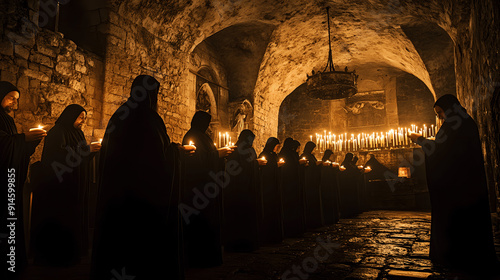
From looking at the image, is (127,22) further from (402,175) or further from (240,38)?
(402,175)

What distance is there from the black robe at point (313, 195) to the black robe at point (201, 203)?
3.24m

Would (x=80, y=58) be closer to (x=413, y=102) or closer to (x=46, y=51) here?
(x=46, y=51)

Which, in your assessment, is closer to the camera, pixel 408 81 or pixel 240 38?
Result: pixel 240 38

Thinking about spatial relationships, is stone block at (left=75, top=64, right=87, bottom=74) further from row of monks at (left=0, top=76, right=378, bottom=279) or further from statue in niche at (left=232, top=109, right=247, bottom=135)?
statue in niche at (left=232, top=109, right=247, bottom=135)

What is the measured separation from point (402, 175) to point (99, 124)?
1071 cm

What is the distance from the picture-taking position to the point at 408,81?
1519 centimetres

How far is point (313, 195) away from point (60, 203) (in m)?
4.78

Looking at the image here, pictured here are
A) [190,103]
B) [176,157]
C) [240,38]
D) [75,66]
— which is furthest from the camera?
[240,38]

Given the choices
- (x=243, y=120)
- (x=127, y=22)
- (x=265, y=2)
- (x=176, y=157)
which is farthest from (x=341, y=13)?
(x=176, y=157)

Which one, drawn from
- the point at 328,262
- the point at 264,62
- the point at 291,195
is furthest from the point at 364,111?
the point at 328,262

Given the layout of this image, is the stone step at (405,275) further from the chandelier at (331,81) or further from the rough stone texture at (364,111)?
the rough stone texture at (364,111)

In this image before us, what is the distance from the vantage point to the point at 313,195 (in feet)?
A: 23.7

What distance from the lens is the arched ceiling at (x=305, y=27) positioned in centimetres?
812

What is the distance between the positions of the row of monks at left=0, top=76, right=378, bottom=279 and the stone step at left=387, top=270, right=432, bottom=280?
175 cm
